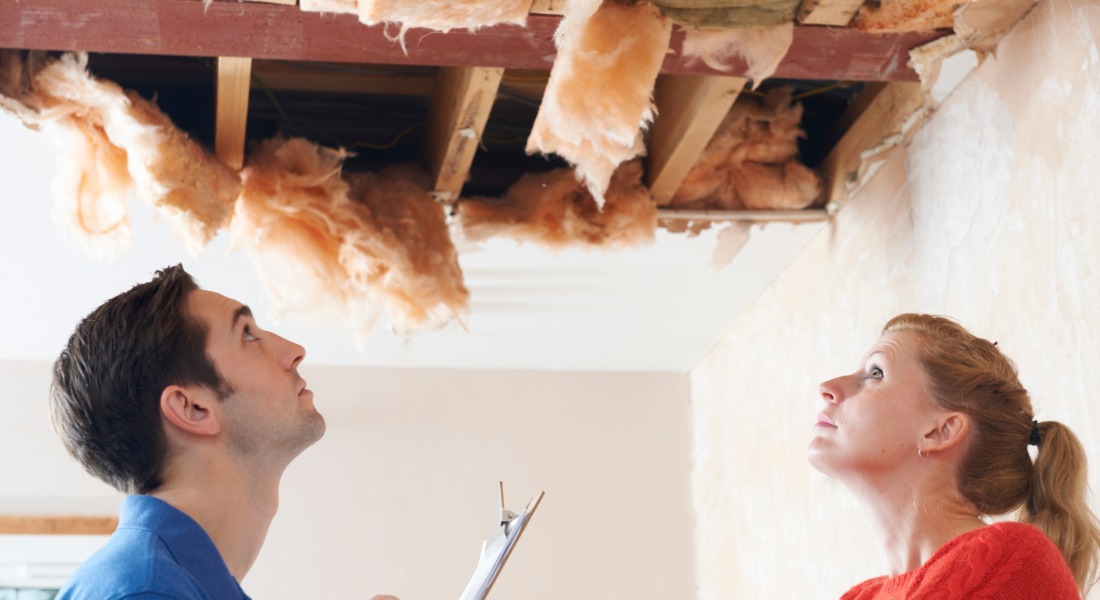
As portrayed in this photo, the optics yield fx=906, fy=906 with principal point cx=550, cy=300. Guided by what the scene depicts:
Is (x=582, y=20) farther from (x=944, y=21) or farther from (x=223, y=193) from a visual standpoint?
(x=223, y=193)

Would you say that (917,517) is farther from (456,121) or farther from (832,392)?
(456,121)

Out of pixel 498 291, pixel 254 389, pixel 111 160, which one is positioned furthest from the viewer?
pixel 498 291

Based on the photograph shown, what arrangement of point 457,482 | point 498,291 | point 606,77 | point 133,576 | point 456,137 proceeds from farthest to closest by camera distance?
point 457,482
point 498,291
point 456,137
point 606,77
point 133,576

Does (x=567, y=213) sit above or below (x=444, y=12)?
above

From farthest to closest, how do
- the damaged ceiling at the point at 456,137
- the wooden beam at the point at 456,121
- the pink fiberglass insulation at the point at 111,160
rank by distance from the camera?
the wooden beam at the point at 456,121 → the pink fiberglass insulation at the point at 111,160 → the damaged ceiling at the point at 456,137

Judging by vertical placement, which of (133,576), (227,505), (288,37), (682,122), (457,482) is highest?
(682,122)

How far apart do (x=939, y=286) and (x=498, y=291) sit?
4.49ft

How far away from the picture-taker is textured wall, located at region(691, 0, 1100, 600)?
1481 millimetres

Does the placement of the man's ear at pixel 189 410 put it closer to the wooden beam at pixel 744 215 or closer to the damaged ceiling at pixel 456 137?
the damaged ceiling at pixel 456 137

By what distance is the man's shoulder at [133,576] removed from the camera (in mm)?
890

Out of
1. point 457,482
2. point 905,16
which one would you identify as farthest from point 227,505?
point 457,482

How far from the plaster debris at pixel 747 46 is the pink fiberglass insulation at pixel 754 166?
0.53 meters

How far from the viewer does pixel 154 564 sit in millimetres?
944

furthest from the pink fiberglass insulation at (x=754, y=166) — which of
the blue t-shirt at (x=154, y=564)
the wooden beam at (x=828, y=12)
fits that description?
the blue t-shirt at (x=154, y=564)
